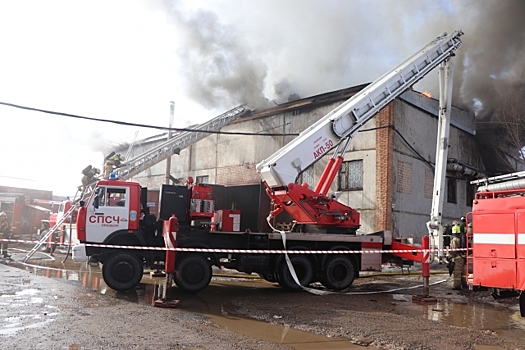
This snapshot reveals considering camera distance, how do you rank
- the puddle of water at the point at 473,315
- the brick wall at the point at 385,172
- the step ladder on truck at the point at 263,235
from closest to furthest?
the puddle of water at the point at 473,315
the step ladder on truck at the point at 263,235
the brick wall at the point at 385,172

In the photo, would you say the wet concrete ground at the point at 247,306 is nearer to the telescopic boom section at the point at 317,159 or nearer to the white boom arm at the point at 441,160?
the white boom arm at the point at 441,160

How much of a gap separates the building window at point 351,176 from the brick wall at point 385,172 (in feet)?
2.63

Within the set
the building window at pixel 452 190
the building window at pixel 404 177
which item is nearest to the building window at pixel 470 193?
the building window at pixel 452 190

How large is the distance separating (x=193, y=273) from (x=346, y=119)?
18.2ft

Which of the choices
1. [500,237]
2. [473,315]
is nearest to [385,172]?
[473,315]

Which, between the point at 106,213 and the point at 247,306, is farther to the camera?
the point at 106,213

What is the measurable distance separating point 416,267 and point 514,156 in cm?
746

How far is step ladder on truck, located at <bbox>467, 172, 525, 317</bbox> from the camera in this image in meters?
6.82

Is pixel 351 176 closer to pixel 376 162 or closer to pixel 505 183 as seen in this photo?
pixel 376 162

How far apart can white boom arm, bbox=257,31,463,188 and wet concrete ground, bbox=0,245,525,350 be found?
9.44ft

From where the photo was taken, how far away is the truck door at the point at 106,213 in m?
9.59

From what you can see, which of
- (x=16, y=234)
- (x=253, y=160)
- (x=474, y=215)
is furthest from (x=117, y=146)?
(x=474, y=215)

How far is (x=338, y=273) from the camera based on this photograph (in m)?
11.0

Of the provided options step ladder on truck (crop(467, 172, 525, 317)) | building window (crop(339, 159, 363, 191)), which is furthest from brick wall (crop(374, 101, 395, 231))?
step ladder on truck (crop(467, 172, 525, 317))
